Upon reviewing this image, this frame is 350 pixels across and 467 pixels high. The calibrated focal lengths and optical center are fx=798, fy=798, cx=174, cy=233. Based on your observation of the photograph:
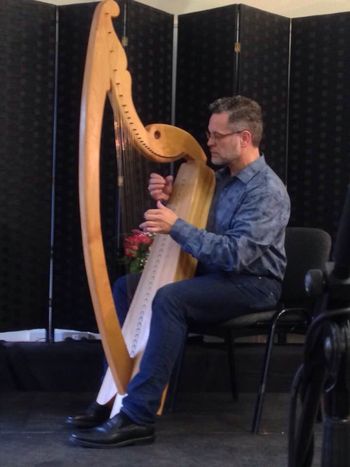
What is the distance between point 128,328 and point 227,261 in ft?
1.24

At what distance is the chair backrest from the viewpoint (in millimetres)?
2764

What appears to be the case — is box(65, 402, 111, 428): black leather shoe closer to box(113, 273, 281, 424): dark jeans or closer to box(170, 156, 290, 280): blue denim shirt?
box(113, 273, 281, 424): dark jeans

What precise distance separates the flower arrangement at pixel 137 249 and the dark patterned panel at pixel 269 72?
0.78 metres

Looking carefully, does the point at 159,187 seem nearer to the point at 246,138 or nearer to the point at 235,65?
the point at 246,138

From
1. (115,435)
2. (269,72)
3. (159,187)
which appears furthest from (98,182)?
(269,72)

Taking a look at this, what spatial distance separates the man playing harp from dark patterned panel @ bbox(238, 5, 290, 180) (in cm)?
79

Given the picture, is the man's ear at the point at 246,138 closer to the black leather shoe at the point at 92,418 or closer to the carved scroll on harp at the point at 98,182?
the carved scroll on harp at the point at 98,182

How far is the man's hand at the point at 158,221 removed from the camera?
7.96 ft

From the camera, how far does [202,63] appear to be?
3.52 meters

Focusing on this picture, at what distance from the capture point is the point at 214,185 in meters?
2.77

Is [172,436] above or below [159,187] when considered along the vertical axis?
below

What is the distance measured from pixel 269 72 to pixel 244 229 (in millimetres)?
1228

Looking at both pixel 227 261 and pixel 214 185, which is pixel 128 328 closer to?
pixel 227 261

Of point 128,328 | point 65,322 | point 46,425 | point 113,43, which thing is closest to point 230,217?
point 128,328
